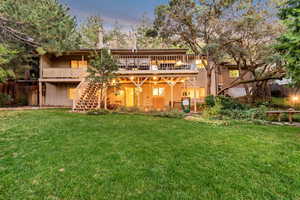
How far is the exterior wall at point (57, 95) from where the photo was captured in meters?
14.3

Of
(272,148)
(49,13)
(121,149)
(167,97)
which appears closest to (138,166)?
(121,149)

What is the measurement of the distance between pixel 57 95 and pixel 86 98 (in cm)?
585

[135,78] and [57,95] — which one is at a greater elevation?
[135,78]

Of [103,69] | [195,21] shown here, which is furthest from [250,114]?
[103,69]

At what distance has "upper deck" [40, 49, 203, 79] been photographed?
11133 mm

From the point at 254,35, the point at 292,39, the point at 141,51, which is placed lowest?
the point at 292,39

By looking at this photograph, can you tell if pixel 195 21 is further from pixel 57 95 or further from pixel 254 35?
pixel 57 95

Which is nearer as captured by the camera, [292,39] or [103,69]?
[292,39]

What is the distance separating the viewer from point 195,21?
12.0 m

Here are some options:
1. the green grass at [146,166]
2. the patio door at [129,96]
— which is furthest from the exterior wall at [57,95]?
the green grass at [146,166]

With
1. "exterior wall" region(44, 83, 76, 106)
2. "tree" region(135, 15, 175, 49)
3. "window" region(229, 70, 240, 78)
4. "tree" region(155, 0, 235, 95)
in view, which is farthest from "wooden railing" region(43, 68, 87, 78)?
"window" region(229, 70, 240, 78)

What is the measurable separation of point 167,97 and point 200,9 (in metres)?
7.79

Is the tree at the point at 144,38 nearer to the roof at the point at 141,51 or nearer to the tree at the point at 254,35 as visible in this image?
the roof at the point at 141,51

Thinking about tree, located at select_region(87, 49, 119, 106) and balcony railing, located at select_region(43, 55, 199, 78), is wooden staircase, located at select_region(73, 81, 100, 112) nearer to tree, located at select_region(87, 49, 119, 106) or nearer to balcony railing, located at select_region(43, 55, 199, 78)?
tree, located at select_region(87, 49, 119, 106)
